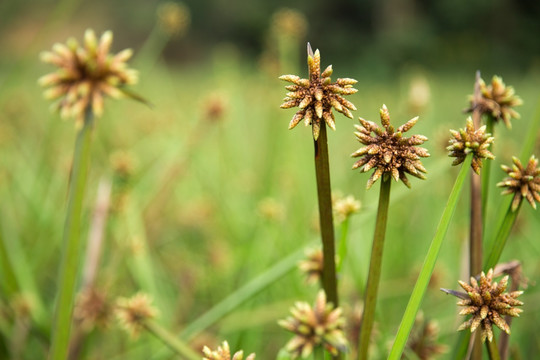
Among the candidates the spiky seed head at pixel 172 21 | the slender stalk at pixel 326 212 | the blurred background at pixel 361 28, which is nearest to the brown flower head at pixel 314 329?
the slender stalk at pixel 326 212

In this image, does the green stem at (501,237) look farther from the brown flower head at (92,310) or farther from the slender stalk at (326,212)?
the brown flower head at (92,310)

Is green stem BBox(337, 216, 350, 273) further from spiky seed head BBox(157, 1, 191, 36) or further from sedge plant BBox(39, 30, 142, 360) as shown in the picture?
spiky seed head BBox(157, 1, 191, 36)

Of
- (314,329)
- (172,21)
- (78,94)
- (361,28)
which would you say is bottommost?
(314,329)

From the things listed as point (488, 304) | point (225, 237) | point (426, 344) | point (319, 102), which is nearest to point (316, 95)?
point (319, 102)

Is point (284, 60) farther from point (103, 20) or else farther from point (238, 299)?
point (103, 20)

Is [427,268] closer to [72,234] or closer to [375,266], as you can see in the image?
[375,266]

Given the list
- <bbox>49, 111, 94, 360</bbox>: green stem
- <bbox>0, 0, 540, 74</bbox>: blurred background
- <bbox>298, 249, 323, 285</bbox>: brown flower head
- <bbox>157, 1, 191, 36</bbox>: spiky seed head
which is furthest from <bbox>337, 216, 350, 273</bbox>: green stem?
<bbox>0, 0, 540, 74</bbox>: blurred background
